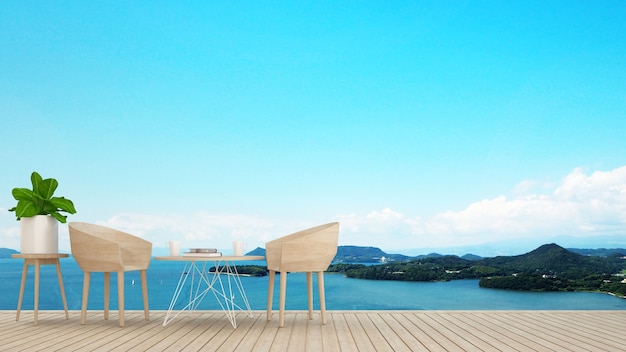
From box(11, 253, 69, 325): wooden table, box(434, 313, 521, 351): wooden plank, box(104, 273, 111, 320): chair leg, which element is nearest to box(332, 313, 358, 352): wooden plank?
box(434, 313, 521, 351): wooden plank

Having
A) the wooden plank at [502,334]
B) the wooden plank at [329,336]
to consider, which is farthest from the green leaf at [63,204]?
the wooden plank at [502,334]

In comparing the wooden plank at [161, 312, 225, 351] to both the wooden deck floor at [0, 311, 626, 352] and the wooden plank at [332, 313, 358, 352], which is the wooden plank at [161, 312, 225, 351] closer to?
the wooden deck floor at [0, 311, 626, 352]

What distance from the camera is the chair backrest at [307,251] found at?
4051 mm

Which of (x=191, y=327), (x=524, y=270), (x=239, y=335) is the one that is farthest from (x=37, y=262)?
(x=524, y=270)

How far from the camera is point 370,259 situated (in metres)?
12.5

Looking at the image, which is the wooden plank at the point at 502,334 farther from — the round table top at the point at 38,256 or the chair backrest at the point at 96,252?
the round table top at the point at 38,256

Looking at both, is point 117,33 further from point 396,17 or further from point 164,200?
point 396,17

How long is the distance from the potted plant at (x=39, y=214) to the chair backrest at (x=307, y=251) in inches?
78.2

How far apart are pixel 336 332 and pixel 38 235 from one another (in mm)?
2721

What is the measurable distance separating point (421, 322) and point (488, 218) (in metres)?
13.5

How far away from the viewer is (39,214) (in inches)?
187

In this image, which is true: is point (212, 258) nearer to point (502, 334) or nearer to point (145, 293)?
point (145, 293)

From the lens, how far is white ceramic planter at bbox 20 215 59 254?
4621 mm

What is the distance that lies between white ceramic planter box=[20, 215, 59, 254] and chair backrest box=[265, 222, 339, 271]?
78.0 inches
